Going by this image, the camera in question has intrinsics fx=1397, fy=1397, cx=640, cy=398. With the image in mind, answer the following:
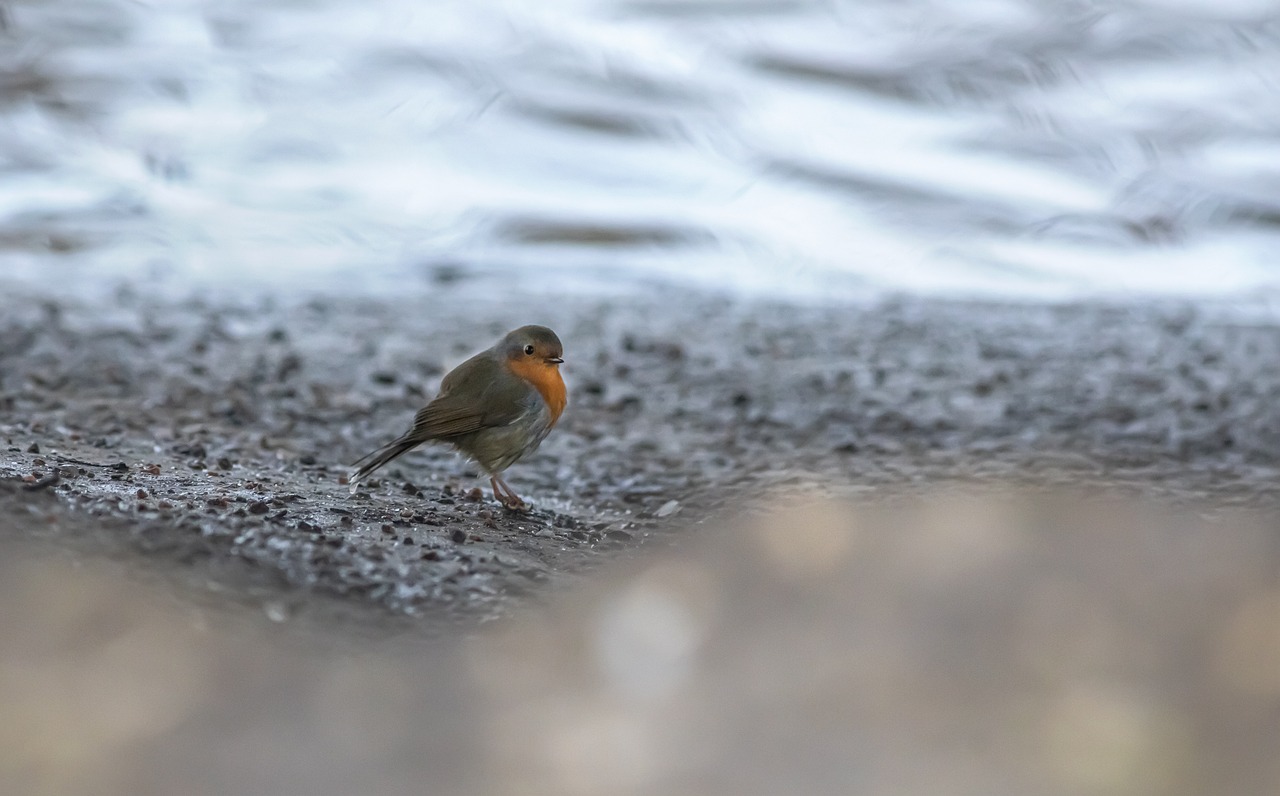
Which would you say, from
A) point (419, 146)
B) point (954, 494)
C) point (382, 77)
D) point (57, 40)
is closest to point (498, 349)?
point (954, 494)

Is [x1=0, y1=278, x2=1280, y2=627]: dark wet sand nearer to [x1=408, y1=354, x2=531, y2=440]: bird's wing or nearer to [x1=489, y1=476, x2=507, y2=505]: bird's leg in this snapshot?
[x1=489, y1=476, x2=507, y2=505]: bird's leg

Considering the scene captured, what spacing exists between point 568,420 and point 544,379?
50.0 inches

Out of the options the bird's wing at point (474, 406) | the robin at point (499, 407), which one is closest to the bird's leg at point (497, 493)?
the robin at point (499, 407)

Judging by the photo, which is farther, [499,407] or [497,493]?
[497,493]

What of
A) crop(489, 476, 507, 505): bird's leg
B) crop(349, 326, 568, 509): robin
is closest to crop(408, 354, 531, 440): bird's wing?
crop(349, 326, 568, 509): robin

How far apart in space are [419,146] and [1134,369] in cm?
531

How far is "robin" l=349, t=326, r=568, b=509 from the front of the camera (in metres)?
4.13

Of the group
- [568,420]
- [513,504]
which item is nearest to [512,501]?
[513,504]

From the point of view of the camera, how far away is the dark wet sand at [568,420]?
3342 millimetres

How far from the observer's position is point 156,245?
822cm

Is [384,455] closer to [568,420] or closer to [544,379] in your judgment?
[544,379]

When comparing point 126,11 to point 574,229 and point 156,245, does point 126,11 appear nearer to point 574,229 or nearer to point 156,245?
point 156,245

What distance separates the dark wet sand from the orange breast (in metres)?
0.33

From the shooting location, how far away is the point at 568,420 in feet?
18.1
